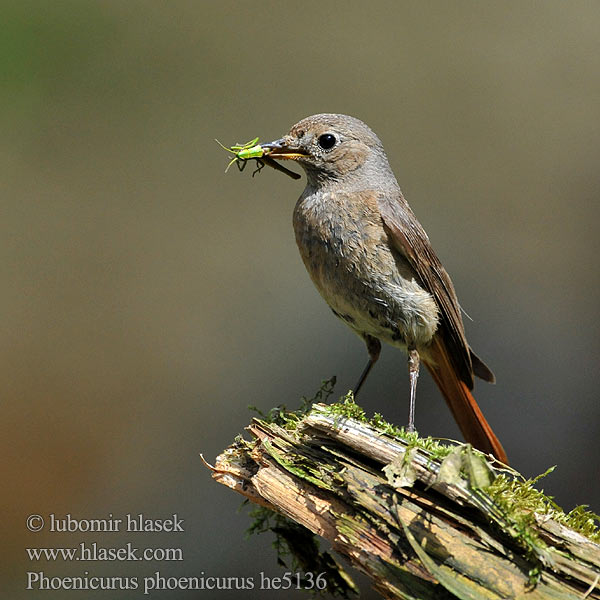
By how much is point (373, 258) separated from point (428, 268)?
0.30 m

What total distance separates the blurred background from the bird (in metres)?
1.24

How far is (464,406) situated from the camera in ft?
12.4

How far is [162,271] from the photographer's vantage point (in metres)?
6.13

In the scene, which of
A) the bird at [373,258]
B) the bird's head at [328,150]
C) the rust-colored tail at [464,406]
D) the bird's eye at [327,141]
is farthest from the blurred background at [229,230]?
the bird's eye at [327,141]

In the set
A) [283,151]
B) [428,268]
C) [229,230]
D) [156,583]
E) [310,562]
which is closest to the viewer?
[310,562]

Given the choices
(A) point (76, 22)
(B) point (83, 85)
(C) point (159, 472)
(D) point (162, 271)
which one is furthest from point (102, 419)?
(A) point (76, 22)

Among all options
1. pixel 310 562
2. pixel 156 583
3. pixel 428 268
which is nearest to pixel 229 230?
pixel 156 583

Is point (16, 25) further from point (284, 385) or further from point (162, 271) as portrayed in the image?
point (284, 385)

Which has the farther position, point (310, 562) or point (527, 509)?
point (310, 562)

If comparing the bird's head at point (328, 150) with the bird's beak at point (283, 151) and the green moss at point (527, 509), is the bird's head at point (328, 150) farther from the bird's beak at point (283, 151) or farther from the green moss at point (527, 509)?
the green moss at point (527, 509)

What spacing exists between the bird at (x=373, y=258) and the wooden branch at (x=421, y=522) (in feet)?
2.07

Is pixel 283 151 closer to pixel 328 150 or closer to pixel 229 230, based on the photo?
pixel 328 150

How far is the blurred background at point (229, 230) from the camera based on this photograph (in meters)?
5.22

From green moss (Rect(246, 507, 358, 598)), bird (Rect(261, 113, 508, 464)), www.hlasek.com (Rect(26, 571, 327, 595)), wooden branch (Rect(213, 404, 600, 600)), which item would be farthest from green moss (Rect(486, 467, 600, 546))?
www.hlasek.com (Rect(26, 571, 327, 595))
